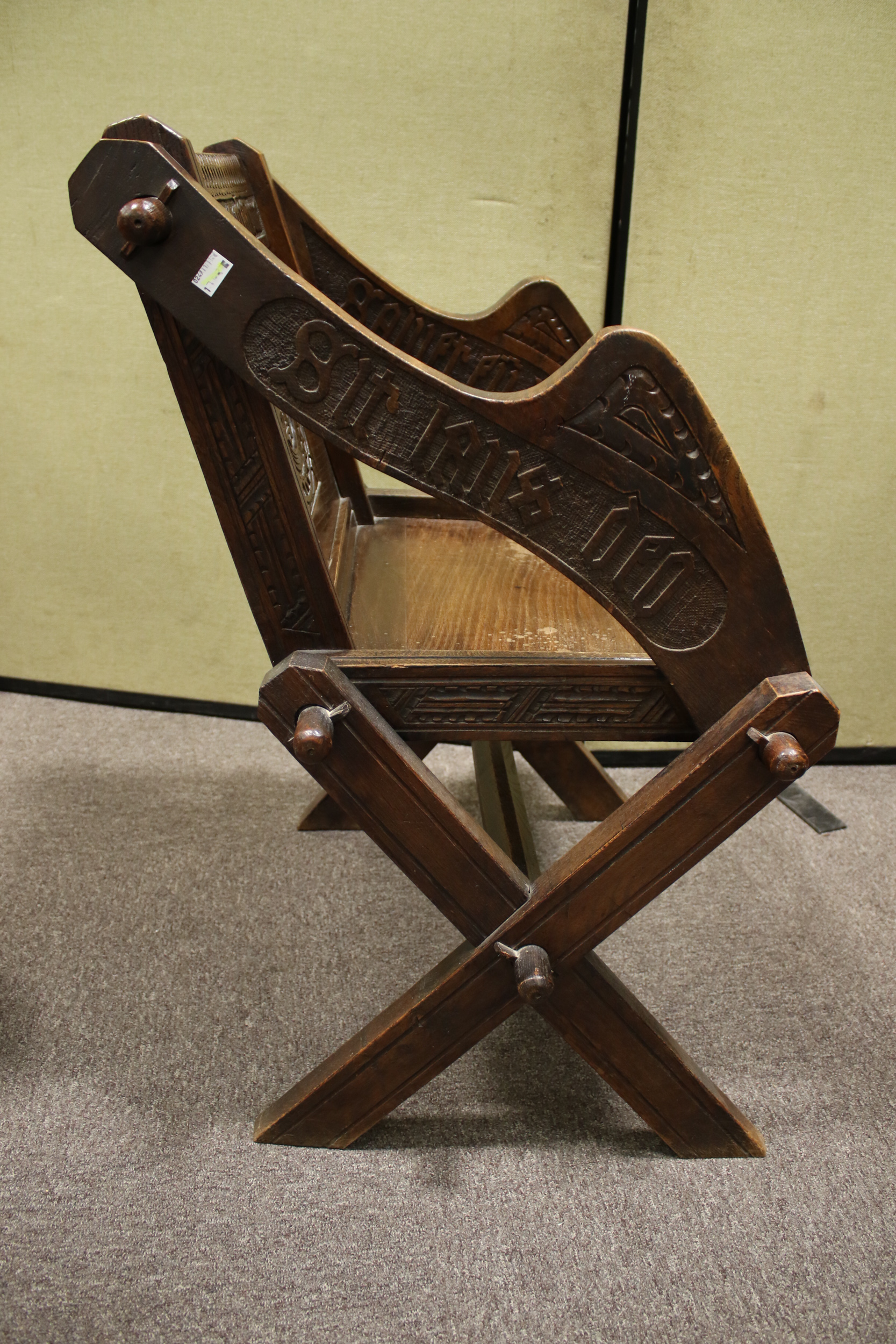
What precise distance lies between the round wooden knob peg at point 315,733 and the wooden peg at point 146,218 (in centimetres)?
45

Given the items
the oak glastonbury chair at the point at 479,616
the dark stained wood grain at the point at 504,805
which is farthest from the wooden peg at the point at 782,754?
the dark stained wood grain at the point at 504,805

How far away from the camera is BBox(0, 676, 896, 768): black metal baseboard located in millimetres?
2236

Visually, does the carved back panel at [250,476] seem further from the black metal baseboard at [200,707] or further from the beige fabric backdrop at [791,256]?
the black metal baseboard at [200,707]

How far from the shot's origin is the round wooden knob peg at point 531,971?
1036 mm

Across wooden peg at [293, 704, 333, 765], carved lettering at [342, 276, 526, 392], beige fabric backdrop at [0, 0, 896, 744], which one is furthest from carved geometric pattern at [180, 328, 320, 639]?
beige fabric backdrop at [0, 0, 896, 744]

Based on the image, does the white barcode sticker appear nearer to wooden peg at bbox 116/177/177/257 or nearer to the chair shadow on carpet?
wooden peg at bbox 116/177/177/257

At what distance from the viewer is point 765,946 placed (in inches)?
63.3

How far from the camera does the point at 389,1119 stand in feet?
4.16

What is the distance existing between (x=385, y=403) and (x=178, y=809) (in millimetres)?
1244

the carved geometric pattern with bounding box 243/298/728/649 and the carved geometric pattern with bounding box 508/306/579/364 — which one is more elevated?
the carved geometric pattern with bounding box 508/306/579/364

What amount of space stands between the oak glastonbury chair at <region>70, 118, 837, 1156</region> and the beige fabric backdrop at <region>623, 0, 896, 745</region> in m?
0.77

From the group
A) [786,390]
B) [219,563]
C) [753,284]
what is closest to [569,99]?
[753,284]

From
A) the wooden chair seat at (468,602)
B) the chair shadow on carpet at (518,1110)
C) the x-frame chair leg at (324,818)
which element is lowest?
the x-frame chair leg at (324,818)

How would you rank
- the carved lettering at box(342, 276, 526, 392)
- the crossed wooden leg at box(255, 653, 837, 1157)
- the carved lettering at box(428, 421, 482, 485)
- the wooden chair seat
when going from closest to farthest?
the carved lettering at box(428, 421, 482, 485)
the crossed wooden leg at box(255, 653, 837, 1157)
the wooden chair seat
the carved lettering at box(342, 276, 526, 392)
